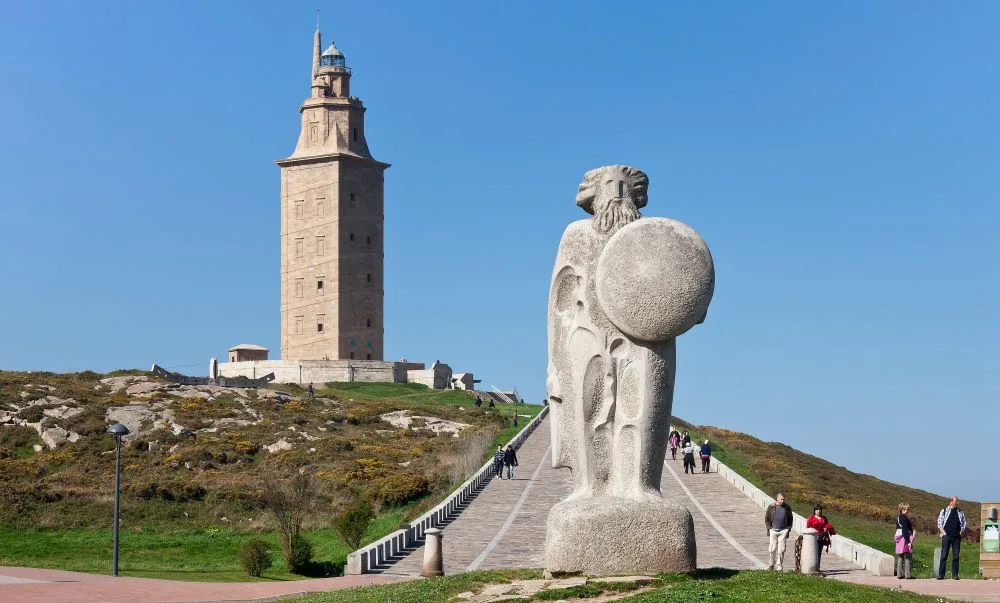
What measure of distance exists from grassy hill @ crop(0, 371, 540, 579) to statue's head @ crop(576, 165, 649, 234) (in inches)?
516

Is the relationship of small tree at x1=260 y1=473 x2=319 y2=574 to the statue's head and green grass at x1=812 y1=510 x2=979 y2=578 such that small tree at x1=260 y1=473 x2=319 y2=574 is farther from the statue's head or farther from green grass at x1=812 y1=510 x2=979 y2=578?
the statue's head

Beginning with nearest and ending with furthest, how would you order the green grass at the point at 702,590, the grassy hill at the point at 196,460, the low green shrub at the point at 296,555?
1. the green grass at the point at 702,590
2. the low green shrub at the point at 296,555
3. the grassy hill at the point at 196,460

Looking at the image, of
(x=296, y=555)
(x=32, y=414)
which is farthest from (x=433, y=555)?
(x=32, y=414)

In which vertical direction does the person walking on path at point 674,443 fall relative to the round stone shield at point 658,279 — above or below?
below

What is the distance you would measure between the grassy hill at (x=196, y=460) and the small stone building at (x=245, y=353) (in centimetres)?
1108

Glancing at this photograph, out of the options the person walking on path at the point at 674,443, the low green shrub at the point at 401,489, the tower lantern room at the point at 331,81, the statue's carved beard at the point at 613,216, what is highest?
the tower lantern room at the point at 331,81

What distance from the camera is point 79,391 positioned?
61.2 metres

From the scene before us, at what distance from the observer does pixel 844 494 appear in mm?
43938

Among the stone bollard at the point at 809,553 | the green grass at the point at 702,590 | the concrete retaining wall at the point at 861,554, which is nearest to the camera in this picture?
the green grass at the point at 702,590

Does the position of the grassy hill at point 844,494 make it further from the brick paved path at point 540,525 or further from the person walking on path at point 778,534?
the person walking on path at point 778,534

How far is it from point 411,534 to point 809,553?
31.2 ft

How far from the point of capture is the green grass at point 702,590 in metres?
12.5

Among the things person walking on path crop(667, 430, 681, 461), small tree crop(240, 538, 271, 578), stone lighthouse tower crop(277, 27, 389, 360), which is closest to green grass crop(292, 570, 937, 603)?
small tree crop(240, 538, 271, 578)

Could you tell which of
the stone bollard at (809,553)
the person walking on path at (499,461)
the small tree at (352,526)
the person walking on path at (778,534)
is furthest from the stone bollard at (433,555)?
the person walking on path at (499,461)
